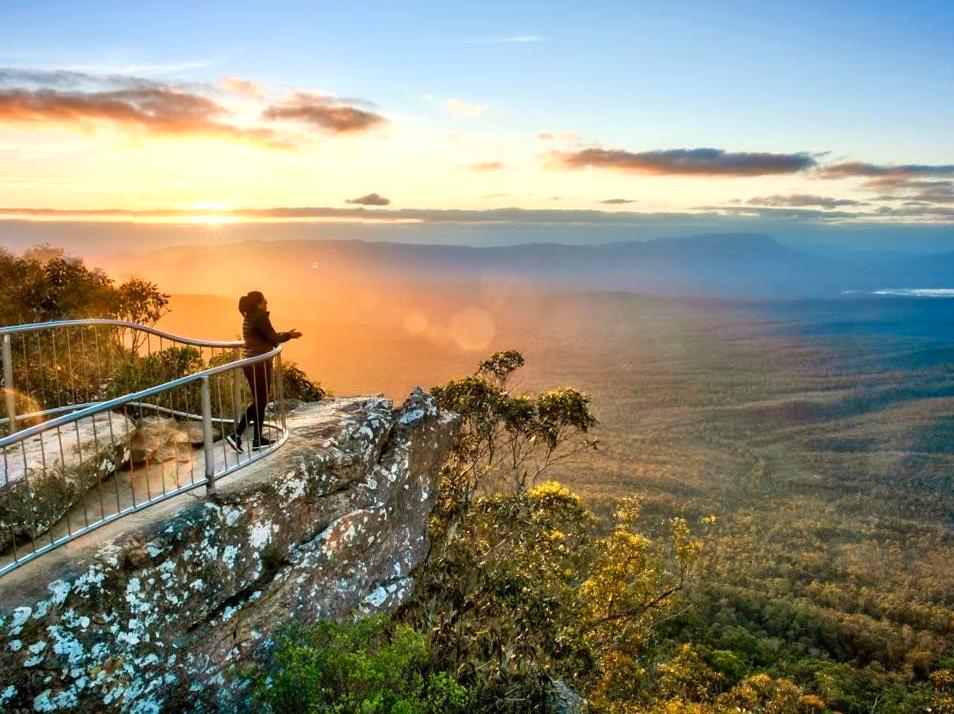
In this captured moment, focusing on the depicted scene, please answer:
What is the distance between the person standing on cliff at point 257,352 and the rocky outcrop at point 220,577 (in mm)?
576

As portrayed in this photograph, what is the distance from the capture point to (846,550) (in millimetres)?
86938

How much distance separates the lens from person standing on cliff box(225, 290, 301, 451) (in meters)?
9.99

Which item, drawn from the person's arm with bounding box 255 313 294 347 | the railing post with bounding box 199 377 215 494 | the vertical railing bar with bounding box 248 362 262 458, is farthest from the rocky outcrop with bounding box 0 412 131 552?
the person's arm with bounding box 255 313 294 347

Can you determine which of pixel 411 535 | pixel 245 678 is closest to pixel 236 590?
pixel 245 678

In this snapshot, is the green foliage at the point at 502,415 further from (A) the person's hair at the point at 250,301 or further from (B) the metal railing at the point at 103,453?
A: (A) the person's hair at the point at 250,301

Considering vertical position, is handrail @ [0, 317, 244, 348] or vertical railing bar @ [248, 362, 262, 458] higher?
handrail @ [0, 317, 244, 348]

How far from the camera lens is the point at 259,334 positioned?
10375 millimetres

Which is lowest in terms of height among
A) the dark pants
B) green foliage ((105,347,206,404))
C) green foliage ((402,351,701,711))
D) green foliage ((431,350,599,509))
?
green foliage ((402,351,701,711))

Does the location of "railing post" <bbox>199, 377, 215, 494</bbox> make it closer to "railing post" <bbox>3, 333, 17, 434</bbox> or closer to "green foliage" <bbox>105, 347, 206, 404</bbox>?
"railing post" <bbox>3, 333, 17, 434</bbox>

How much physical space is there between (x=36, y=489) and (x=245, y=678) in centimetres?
311

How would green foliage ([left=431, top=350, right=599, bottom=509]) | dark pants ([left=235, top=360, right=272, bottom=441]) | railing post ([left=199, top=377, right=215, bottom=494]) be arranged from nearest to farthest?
railing post ([left=199, top=377, right=215, bottom=494]) → dark pants ([left=235, top=360, right=272, bottom=441]) → green foliage ([left=431, top=350, right=599, bottom=509])

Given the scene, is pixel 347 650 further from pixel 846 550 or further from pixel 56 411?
pixel 846 550

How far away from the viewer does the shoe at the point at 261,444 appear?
10008mm

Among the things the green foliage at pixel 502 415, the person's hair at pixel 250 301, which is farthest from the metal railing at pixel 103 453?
the green foliage at pixel 502 415
